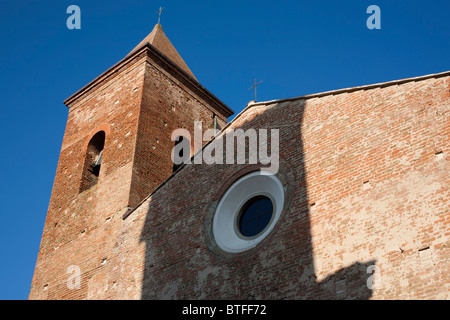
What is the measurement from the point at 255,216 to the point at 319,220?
1.59m

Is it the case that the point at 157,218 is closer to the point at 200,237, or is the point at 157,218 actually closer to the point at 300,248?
the point at 200,237

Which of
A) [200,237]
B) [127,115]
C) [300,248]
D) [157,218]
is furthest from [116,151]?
[300,248]

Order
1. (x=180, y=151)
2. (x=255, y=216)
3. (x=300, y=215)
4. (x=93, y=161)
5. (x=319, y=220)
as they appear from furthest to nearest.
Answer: (x=180, y=151), (x=93, y=161), (x=255, y=216), (x=300, y=215), (x=319, y=220)

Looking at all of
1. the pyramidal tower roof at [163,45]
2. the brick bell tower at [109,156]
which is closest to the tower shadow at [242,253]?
the brick bell tower at [109,156]

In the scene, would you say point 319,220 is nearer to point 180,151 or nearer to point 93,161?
point 180,151

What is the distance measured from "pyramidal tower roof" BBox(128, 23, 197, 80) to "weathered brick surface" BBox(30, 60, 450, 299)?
562cm

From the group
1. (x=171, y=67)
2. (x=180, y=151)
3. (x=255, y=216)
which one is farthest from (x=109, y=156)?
(x=255, y=216)

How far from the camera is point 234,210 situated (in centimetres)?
1025

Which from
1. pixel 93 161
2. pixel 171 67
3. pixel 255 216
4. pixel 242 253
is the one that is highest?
pixel 171 67

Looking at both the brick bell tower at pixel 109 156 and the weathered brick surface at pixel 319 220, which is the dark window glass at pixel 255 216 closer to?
the weathered brick surface at pixel 319 220

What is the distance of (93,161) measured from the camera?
14852 mm

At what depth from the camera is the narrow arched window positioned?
567 inches

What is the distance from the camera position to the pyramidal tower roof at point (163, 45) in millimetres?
17219

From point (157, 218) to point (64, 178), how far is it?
15.3 ft
